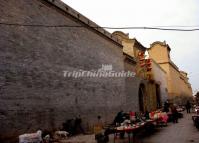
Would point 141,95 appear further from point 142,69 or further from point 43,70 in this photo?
point 43,70

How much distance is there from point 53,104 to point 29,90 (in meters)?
1.96

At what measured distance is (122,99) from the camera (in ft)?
80.5

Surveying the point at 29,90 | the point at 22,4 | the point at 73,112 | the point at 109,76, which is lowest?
the point at 73,112

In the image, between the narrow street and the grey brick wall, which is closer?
the grey brick wall

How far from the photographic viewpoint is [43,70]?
13.5 m

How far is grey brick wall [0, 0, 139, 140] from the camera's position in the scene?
11.3 meters

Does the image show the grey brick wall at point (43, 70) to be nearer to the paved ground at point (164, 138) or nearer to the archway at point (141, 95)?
the paved ground at point (164, 138)

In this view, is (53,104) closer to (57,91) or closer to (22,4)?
(57,91)

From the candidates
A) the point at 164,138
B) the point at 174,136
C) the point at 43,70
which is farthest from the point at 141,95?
the point at 43,70

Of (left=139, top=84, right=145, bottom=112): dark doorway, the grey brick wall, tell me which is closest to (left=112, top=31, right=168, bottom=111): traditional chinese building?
(left=139, top=84, right=145, bottom=112): dark doorway

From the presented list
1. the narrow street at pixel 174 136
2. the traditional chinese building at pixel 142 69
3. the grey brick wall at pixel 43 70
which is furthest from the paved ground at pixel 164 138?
the traditional chinese building at pixel 142 69

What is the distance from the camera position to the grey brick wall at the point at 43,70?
37.2 feet

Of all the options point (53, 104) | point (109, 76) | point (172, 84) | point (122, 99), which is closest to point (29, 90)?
point (53, 104)

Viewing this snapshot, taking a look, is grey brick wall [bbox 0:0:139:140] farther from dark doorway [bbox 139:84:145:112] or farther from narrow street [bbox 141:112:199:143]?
dark doorway [bbox 139:84:145:112]
